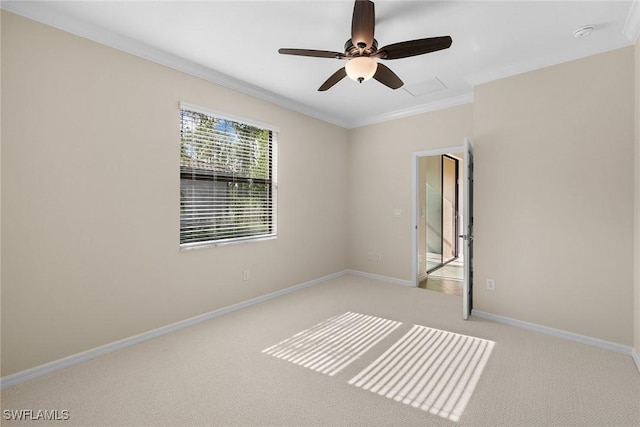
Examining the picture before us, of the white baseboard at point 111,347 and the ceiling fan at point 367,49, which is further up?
the ceiling fan at point 367,49

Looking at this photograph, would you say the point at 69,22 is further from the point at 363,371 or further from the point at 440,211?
the point at 440,211

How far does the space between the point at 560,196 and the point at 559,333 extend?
1300 mm

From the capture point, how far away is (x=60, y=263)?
2277mm

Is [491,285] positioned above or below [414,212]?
below

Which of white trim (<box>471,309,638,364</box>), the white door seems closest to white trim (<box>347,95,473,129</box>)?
the white door

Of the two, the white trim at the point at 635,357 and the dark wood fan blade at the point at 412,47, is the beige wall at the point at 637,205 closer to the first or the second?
the white trim at the point at 635,357

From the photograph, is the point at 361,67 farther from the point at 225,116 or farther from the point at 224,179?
the point at 224,179

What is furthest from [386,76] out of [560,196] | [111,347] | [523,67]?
[111,347]

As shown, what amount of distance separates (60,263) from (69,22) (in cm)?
183

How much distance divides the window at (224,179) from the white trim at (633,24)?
3370 millimetres

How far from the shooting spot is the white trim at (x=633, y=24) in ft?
7.02

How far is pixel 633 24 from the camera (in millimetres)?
2291

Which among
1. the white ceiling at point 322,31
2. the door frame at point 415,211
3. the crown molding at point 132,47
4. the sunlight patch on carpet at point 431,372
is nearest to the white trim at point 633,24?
the white ceiling at point 322,31

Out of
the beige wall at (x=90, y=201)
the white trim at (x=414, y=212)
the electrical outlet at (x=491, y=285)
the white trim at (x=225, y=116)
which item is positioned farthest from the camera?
the white trim at (x=414, y=212)
